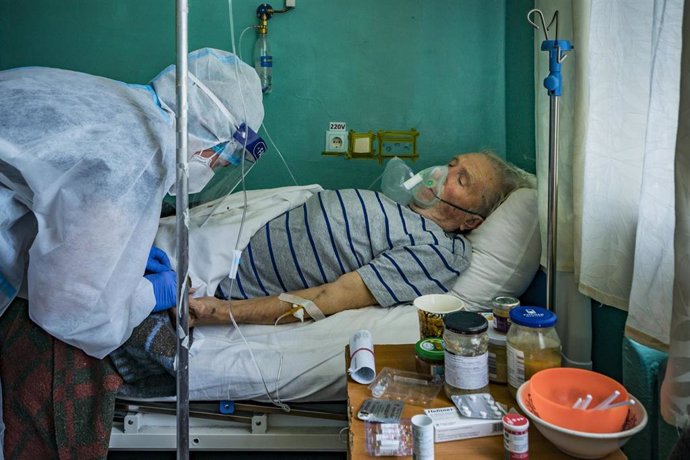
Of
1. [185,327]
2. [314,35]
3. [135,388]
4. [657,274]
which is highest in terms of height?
[314,35]

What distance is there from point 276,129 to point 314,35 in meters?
0.38

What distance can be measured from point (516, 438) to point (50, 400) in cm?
98

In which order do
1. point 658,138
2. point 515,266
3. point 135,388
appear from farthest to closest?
point 515,266 → point 135,388 → point 658,138

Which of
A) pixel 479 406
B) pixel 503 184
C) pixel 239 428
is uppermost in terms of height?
pixel 503 184

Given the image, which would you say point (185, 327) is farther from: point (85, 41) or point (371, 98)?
point (85, 41)

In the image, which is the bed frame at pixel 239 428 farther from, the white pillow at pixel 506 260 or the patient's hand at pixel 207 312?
the white pillow at pixel 506 260

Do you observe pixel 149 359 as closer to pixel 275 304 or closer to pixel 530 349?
pixel 275 304

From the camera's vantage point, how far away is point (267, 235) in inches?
69.2

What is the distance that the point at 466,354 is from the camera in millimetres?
969

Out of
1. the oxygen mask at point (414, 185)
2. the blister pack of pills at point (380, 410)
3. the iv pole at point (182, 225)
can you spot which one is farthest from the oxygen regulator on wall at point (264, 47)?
the blister pack of pills at point (380, 410)

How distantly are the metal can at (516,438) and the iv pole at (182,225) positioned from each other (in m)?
0.61

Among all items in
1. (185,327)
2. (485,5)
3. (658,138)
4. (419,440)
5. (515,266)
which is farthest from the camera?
(485,5)

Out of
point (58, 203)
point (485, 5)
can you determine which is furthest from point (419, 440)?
point (485, 5)

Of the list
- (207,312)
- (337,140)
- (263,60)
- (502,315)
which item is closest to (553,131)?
(502,315)
